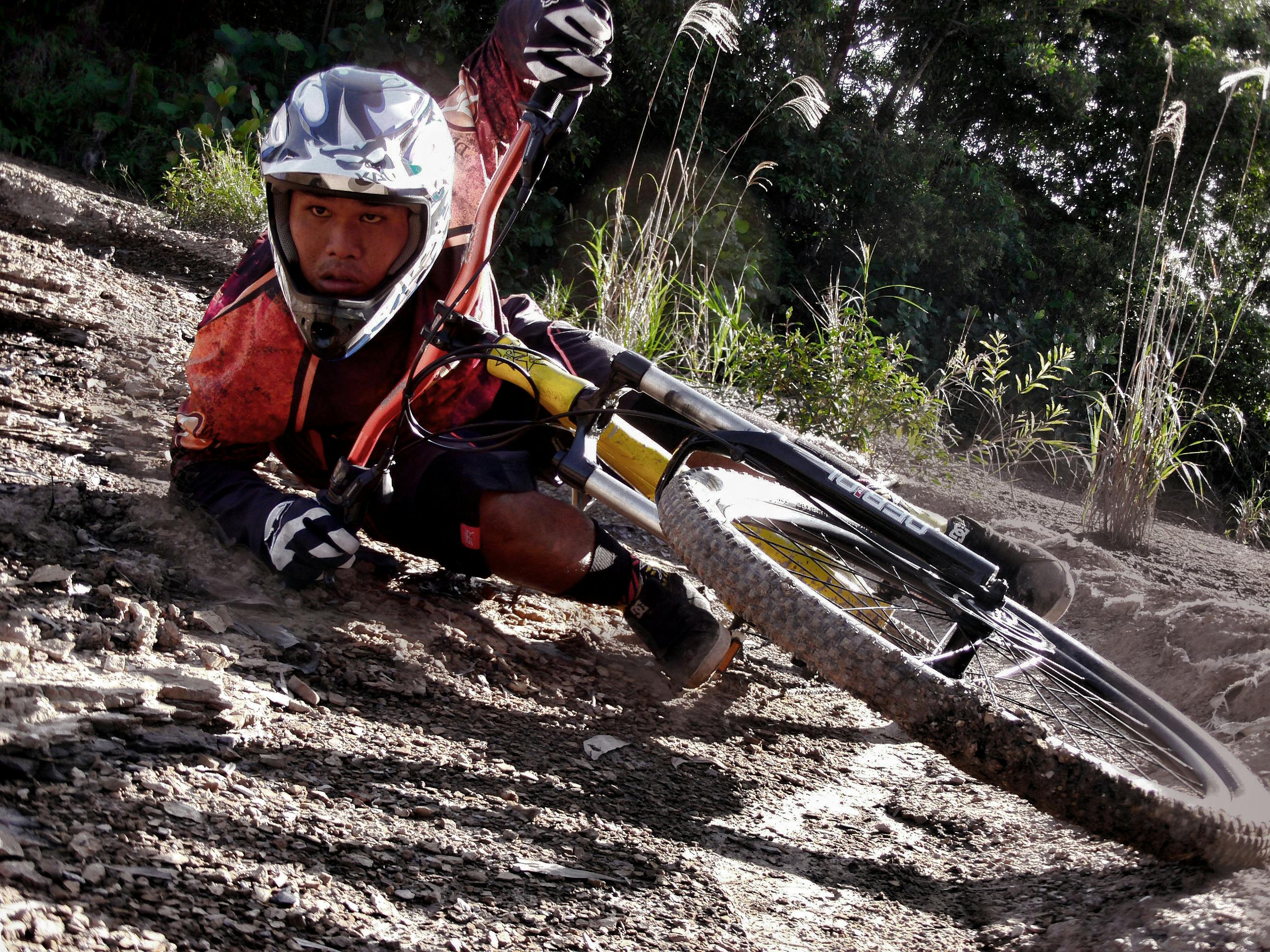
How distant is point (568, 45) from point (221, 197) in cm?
432

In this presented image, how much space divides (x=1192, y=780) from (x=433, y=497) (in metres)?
1.49

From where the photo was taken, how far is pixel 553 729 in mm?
1885

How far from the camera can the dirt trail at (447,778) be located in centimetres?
119

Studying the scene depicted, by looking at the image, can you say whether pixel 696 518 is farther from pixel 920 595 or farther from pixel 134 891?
pixel 134 891

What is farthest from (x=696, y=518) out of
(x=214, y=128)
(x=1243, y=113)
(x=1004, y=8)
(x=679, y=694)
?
(x=1243, y=113)

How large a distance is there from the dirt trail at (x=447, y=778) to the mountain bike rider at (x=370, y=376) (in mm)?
136

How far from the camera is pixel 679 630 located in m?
2.19

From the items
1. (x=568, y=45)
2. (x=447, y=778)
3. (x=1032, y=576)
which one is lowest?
(x=447, y=778)

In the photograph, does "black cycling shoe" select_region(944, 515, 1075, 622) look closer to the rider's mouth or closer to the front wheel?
the front wheel

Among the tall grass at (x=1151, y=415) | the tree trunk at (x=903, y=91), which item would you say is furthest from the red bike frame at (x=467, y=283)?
the tree trunk at (x=903, y=91)

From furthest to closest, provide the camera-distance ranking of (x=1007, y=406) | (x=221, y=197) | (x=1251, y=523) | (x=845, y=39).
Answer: (x=1007, y=406)
(x=845, y=39)
(x=221, y=197)
(x=1251, y=523)

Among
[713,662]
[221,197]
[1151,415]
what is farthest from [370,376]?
[221,197]

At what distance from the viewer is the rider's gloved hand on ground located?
2.23 m

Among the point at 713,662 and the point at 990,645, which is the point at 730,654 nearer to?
the point at 713,662
